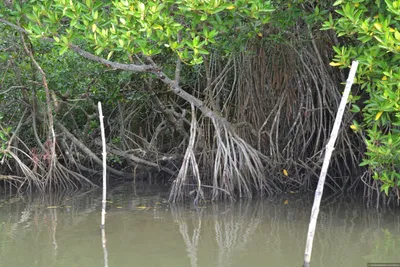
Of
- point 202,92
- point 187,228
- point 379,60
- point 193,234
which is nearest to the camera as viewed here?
point 379,60

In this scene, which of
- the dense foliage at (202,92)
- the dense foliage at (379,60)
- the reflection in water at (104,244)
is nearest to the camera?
the reflection in water at (104,244)

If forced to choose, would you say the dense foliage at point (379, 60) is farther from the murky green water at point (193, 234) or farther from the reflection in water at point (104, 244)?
the reflection in water at point (104, 244)

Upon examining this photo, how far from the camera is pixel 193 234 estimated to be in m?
4.68

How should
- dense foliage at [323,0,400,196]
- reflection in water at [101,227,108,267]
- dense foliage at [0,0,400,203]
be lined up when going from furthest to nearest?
dense foliage at [0,0,400,203] → dense foliage at [323,0,400,196] → reflection in water at [101,227,108,267]

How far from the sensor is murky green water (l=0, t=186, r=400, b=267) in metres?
3.98

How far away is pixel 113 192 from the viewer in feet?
22.3

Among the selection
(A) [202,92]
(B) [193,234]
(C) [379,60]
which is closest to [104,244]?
(B) [193,234]

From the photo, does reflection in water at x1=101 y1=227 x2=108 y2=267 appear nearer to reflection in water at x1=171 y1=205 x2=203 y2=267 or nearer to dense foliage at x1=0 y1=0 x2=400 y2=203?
reflection in water at x1=171 y1=205 x2=203 y2=267

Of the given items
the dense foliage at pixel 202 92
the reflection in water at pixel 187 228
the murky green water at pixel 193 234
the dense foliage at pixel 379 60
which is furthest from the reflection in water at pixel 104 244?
the dense foliage at pixel 379 60

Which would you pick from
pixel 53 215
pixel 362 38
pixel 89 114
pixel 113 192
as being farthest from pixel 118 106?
pixel 362 38

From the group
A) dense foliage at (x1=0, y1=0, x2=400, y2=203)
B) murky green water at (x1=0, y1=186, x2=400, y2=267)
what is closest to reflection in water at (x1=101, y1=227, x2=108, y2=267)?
murky green water at (x1=0, y1=186, x2=400, y2=267)

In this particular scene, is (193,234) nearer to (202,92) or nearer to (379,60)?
(379,60)

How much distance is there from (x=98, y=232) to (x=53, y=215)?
91 centimetres

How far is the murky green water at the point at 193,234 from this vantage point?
3.98 meters
